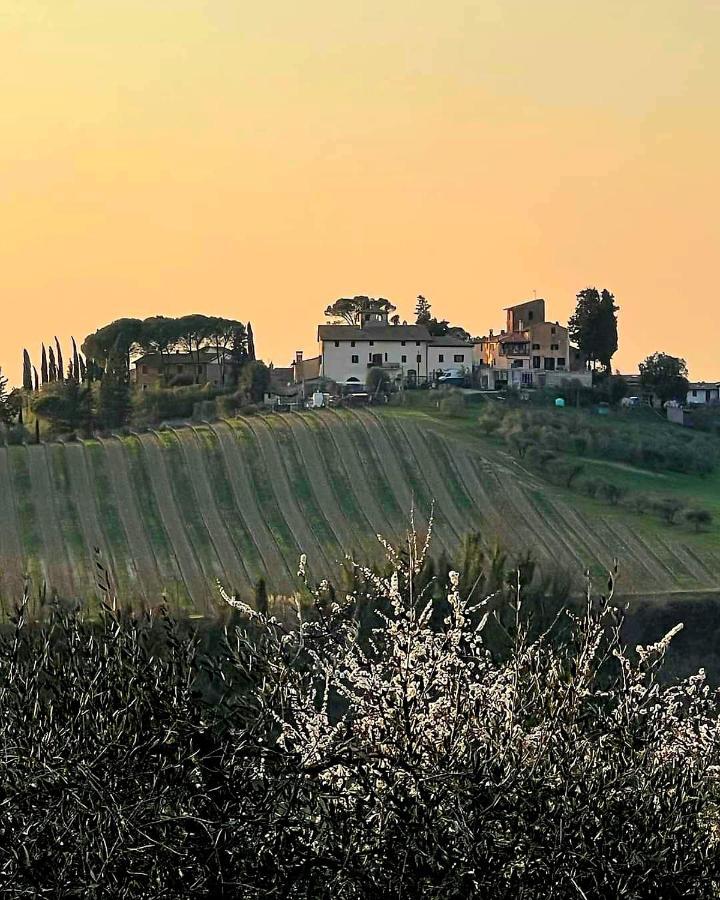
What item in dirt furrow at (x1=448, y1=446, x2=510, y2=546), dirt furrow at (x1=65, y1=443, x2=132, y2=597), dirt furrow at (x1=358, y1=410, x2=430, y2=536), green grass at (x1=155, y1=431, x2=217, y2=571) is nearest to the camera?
dirt furrow at (x1=65, y1=443, x2=132, y2=597)

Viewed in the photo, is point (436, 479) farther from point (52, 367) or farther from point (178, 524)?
point (52, 367)

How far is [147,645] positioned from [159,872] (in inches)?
104

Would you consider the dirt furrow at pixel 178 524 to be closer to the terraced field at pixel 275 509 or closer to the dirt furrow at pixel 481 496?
the terraced field at pixel 275 509

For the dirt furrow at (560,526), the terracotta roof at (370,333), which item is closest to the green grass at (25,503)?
the dirt furrow at (560,526)

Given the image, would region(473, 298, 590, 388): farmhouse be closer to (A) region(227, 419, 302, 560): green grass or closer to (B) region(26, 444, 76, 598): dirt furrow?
(A) region(227, 419, 302, 560): green grass

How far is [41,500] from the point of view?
2122 inches

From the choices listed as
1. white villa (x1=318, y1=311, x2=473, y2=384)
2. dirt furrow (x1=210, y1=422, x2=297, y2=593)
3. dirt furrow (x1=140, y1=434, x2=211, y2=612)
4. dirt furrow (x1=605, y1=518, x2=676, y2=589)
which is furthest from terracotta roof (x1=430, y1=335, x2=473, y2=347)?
dirt furrow (x1=605, y1=518, x2=676, y2=589)

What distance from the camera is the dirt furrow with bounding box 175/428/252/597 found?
46.3 meters

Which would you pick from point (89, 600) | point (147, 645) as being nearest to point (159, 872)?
point (147, 645)

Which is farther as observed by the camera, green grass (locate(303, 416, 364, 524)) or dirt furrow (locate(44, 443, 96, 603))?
green grass (locate(303, 416, 364, 524))

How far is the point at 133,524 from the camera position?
52281 millimetres

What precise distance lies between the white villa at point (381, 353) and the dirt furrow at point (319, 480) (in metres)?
25.8

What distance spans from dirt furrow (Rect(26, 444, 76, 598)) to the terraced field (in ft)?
0.28

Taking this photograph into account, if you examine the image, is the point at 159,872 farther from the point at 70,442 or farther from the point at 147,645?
the point at 70,442
